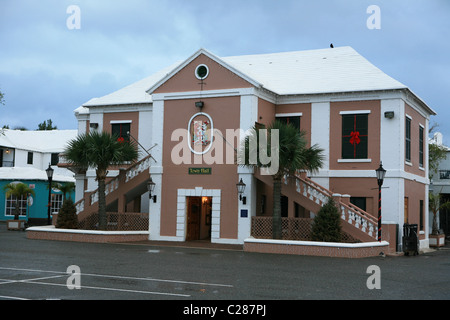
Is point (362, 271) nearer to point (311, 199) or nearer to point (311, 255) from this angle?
point (311, 255)

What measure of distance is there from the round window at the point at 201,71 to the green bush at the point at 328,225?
8.48 meters

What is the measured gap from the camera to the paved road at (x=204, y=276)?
10.8 metres

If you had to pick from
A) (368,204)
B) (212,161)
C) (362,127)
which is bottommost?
(368,204)

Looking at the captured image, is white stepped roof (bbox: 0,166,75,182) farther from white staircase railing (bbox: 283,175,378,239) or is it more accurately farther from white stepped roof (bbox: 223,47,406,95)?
white staircase railing (bbox: 283,175,378,239)

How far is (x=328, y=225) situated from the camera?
70.1 ft

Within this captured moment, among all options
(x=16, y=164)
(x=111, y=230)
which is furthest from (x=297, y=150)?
(x=16, y=164)

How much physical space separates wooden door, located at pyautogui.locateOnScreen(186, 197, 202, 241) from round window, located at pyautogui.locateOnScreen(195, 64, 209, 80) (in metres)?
5.75

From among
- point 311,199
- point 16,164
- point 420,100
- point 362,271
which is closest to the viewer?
point 362,271

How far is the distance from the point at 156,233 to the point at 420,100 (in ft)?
46.0

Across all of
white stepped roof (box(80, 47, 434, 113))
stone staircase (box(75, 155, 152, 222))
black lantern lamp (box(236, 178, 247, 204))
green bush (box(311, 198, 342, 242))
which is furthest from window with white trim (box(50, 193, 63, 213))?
green bush (box(311, 198, 342, 242))
